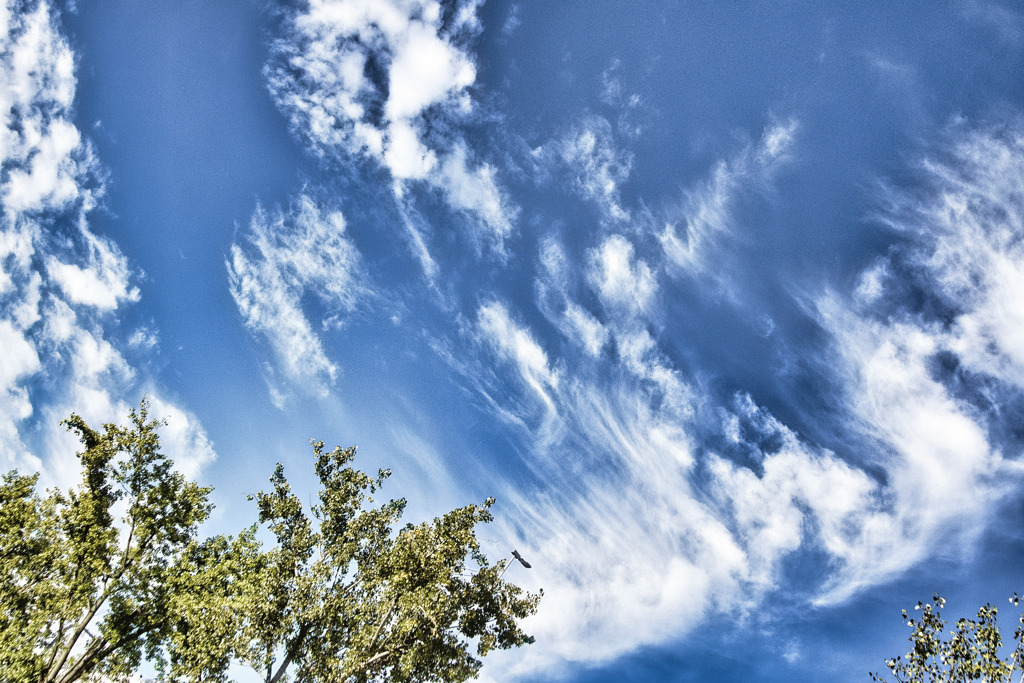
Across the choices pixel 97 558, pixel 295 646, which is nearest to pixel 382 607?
pixel 295 646

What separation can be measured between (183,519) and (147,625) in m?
6.27

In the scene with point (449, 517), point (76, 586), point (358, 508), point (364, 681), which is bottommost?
point (364, 681)

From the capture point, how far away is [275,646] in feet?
72.7

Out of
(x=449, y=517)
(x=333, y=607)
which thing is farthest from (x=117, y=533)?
(x=449, y=517)

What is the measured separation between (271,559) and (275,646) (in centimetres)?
567

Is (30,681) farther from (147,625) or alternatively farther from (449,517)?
(449,517)

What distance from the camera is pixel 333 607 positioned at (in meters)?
22.7

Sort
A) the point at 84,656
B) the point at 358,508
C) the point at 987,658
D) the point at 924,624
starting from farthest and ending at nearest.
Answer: the point at 358,508 → the point at 84,656 → the point at 924,624 → the point at 987,658

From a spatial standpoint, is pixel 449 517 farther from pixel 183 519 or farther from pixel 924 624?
pixel 924 624

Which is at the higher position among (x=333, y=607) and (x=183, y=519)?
(x=183, y=519)

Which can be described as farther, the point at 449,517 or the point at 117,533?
the point at 117,533

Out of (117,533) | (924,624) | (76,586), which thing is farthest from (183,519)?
(924,624)

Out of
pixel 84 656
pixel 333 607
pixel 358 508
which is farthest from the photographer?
pixel 358 508

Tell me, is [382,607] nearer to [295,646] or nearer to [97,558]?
[295,646]
